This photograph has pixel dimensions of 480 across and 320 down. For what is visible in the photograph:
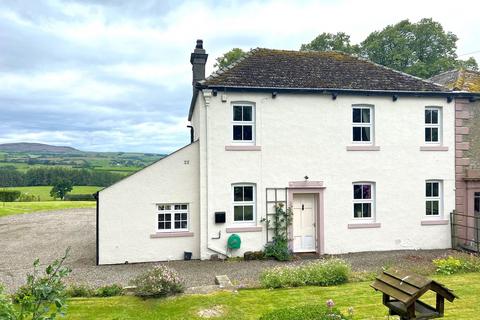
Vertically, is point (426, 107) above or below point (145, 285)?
above

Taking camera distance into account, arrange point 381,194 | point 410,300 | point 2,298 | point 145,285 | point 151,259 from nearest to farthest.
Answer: point 2,298, point 410,300, point 145,285, point 151,259, point 381,194

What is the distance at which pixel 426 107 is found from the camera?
1614 centimetres

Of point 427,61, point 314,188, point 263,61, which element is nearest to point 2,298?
point 314,188

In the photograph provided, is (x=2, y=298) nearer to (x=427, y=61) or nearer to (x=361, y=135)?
(x=361, y=135)

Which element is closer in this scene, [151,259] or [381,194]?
[151,259]

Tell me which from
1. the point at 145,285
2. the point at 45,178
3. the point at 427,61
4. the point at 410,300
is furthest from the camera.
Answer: the point at 45,178

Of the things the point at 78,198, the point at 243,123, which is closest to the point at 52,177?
the point at 78,198

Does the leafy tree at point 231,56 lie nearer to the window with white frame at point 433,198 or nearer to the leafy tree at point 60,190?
the window with white frame at point 433,198

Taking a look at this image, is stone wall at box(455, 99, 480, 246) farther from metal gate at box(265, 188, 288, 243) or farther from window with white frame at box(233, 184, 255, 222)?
window with white frame at box(233, 184, 255, 222)

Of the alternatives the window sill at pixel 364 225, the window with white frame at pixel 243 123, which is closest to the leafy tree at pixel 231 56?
the window with white frame at pixel 243 123

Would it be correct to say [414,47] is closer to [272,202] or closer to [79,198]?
[272,202]

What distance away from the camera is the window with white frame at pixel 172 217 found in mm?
14477

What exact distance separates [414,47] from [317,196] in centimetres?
2296

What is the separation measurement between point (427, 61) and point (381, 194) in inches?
831
